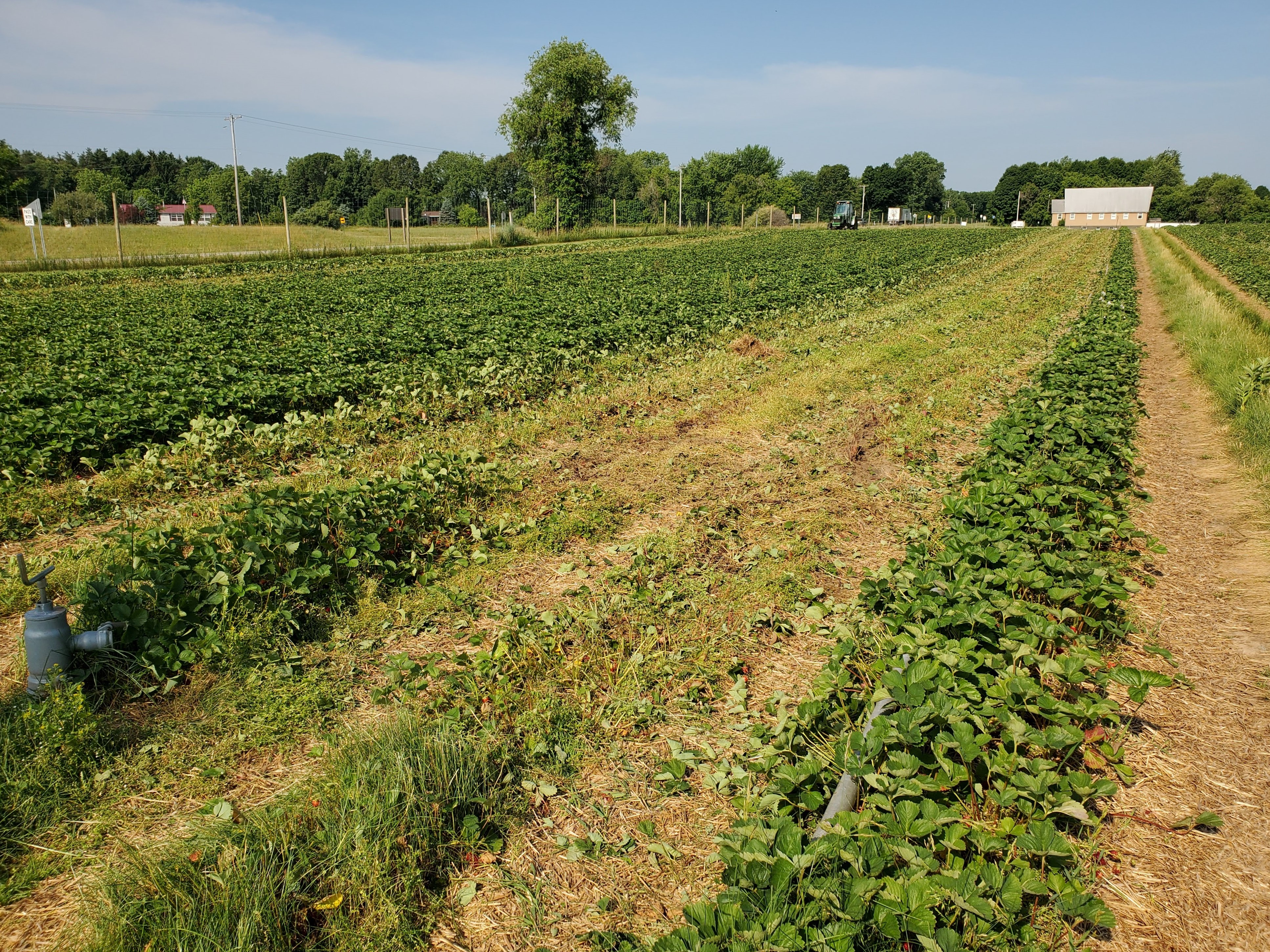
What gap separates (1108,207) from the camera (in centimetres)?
10944

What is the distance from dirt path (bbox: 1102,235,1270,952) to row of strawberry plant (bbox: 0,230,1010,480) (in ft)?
23.1

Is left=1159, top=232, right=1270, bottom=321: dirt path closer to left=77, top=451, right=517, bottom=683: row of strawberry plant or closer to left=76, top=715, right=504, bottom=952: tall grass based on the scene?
left=77, top=451, right=517, bottom=683: row of strawberry plant

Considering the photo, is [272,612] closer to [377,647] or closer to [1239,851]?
[377,647]

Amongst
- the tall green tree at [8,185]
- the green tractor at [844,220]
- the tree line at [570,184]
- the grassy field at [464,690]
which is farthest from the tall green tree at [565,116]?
the grassy field at [464,690]

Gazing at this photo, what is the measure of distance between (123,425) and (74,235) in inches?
1287

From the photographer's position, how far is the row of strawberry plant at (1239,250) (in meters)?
24.4

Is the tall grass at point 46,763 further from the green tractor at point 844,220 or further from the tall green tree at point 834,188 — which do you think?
the tall green tree at point 834,188

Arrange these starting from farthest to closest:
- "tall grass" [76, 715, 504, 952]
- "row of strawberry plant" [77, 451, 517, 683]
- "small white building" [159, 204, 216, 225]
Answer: "small white building" [159, 204, 216, 225] < "row of strawberry plant" [77, 451, 517, 683] < "tall grass" [76, 715, 504, 952]

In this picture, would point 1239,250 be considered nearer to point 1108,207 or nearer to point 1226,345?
point 1226,345

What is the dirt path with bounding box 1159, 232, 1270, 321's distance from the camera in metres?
19.2

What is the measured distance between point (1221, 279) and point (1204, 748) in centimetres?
3333

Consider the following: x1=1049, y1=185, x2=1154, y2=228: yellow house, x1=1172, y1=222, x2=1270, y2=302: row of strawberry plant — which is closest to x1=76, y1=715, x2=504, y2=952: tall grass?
x1=1172, y1=222, x2=1270, y2=302: row of strawberry plant

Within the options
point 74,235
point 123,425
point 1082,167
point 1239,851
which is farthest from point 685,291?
point 1082,167

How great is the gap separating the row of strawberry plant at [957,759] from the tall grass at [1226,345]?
454cm
